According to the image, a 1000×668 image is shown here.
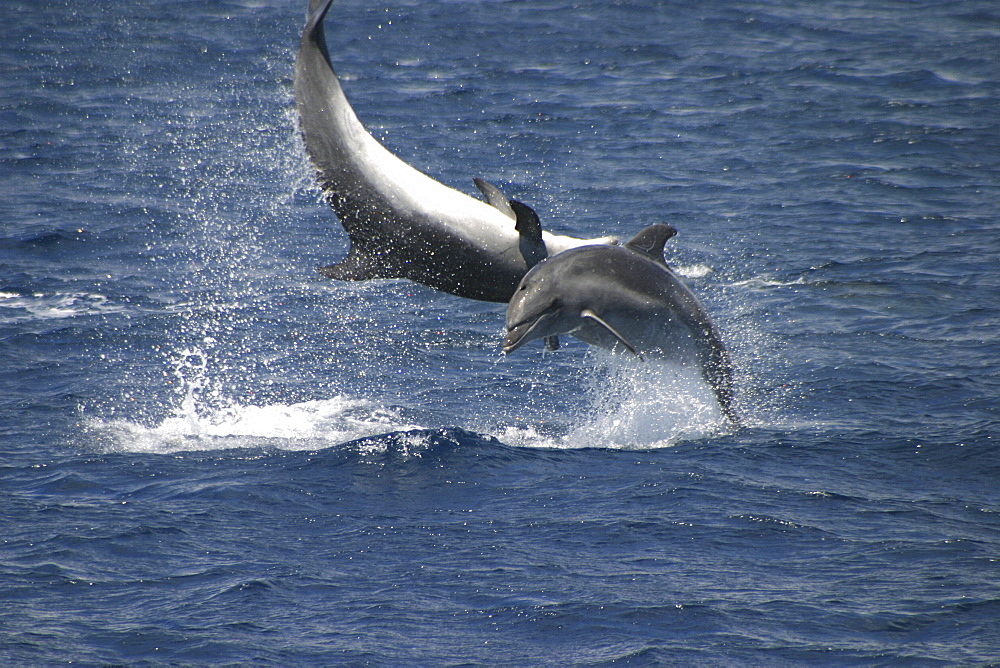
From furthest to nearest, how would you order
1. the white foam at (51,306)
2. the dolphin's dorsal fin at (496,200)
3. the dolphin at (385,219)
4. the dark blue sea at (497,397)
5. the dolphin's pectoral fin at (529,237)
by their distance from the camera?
the white foam at (51,306), the dolphin's dorsal fin at (496,200), the dolphin at (385,219), the dolphin's pectoral fin at (529,237), the dark blue sea at (497,397)

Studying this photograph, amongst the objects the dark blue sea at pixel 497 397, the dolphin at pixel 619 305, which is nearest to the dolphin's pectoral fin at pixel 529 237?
the dolphin at pixel 619 305

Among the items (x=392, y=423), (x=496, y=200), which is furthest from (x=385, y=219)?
(x=392, y=423)

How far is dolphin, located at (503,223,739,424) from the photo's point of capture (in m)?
9.73

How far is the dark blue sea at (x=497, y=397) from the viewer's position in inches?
365

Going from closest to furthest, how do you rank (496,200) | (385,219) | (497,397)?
1. (385,219)
2. (496,200)
3. (497,397)

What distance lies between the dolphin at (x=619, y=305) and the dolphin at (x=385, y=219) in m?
0.46

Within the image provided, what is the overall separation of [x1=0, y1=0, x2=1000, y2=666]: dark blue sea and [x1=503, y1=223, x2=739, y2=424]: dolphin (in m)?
0.68

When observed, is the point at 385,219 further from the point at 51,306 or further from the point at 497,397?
the point at 51,306

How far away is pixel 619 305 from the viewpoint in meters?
10.3

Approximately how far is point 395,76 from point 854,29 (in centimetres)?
1490

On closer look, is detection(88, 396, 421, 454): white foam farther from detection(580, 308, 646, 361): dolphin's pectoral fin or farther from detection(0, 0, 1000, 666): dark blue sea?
detection(580, 308, 646, 361): dolphin's pectoral fin

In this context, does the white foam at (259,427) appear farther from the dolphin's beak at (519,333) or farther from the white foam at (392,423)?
the dolphin's beak at (519,333)

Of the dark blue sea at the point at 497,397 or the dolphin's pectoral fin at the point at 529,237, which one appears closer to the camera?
the dark blue sea at the point at 497,397

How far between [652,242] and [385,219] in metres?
2.41
